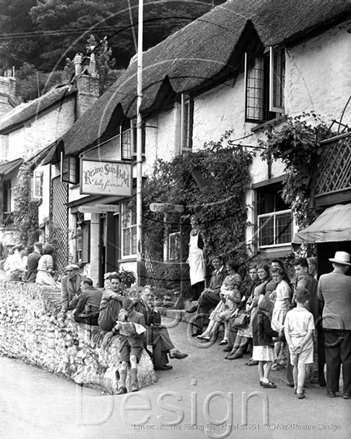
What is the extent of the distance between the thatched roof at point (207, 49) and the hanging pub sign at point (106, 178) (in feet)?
5.95

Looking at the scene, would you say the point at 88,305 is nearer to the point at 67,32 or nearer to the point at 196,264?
the point at 196,264

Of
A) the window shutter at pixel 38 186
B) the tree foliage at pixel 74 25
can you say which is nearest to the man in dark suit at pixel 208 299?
the tree foliage at pixel 74 25

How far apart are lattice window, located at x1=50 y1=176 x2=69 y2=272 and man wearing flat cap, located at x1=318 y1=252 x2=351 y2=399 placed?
1807 centimetres

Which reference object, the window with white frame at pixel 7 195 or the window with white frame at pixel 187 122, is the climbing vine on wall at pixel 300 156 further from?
the window with white frame at pixel 7 195

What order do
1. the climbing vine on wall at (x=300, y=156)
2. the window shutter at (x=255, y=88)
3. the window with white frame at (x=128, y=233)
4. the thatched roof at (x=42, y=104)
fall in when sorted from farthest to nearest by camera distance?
the thatched roof at (x=42, y=104)
the window with white frame at (x=128, y=233)
the window shutter at (x=255, y=88)
the climbing vine on wall at (x=300, y=156)

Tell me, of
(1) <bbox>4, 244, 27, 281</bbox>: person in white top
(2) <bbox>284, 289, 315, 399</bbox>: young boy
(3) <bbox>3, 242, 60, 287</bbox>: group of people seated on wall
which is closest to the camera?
(2) <bbox>284, 289, 315, 399</bbox>: young boy

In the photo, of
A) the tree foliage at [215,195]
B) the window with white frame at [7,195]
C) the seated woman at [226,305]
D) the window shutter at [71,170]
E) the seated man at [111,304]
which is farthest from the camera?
the window with white frame at [7,195]

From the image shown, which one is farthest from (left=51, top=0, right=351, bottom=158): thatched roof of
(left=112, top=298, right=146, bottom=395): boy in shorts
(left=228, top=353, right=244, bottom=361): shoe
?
(left=112, top=298, right=146, bottom=395): boy in shorts

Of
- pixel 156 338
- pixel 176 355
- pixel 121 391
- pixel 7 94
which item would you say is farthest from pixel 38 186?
pixel 121 391

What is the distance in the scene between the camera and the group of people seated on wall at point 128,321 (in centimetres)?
1101

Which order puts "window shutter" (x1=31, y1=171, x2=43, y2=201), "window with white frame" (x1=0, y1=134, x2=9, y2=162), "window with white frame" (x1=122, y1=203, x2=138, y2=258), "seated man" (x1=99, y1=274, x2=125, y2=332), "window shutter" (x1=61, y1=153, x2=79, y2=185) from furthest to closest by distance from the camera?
1. "window with white frame" (x1=0, y1=134, x2=9, y2=162)
2. "window shutter" (x1=31, y1=171, x2=43, y2=201)
3. "window shutter" (x1=61, y1=153, x2=79, y2=185)
4. "window with white frame" (x1=122, y1=203, x2=138, y2=258)
5. "seated man" (x1=99, y1=274, x2=125, y2=332)

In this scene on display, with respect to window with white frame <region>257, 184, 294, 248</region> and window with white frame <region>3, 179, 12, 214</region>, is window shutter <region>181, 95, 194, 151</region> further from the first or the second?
window with white frame <region>3, 179, 12, 214</region>

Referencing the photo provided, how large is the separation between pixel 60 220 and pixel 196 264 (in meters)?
12.8

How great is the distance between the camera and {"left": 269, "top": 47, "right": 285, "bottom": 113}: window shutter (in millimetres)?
14406
